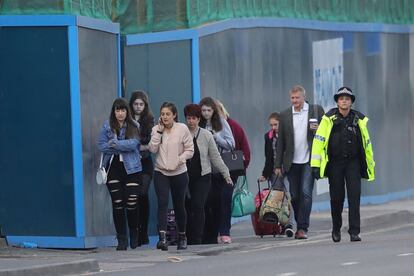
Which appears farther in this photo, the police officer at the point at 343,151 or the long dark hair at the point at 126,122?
the long dark hair at the point at 126,122

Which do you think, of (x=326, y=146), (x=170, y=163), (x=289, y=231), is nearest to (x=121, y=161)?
(x=170, y=163)

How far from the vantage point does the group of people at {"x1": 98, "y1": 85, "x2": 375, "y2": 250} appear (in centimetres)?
1539

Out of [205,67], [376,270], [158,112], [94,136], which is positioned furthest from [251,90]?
[376,270]

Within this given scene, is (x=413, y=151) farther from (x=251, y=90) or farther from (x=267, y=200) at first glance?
(x=267, y=200)

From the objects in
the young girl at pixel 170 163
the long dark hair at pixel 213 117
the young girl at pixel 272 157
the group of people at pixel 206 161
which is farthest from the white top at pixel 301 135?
the young girl at pixel 170 163

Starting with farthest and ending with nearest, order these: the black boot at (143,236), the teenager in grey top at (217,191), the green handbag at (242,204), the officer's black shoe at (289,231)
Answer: the officer's black shoe at (289,231) → the green handbag at (242,204) → the teenager in grey top at (217,191) → the black boot at (143,236)

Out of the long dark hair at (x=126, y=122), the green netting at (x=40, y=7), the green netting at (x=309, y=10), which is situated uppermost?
the green netting at (x=309, y=10)

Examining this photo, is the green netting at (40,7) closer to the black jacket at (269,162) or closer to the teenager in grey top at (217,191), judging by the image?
the teenager in grey top at (217,191)

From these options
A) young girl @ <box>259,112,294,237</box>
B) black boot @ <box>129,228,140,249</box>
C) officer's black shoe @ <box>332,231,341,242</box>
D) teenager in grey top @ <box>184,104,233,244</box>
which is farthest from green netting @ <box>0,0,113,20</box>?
officer's black shoe @ <box>332,231,341,242</box>

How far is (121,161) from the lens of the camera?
1554 centimetres

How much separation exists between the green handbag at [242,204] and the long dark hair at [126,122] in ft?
5.76

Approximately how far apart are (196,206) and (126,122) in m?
1.27

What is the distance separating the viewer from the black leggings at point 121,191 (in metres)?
15.5

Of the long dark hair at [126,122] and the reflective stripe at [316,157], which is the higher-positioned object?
the long dark hair at [126,122]
